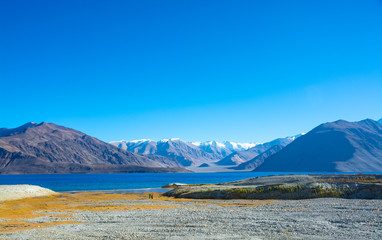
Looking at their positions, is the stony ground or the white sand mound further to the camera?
the white sand mound

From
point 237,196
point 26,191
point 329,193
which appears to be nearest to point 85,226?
point 237,196

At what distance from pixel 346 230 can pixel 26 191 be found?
193ft

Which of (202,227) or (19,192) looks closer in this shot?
(202,227)

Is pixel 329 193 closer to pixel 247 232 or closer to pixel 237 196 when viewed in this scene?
pixel 237 196

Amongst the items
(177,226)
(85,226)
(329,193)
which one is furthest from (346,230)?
(329,193)

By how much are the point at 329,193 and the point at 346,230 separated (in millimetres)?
28938

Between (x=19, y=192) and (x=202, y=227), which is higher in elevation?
(x=19, y=192)

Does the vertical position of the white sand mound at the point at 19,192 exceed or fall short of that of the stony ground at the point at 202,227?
it exceeds it

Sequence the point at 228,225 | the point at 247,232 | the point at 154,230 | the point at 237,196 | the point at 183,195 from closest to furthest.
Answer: the point at 247,232 → the point at 154,230 → the point at 228,225 → the point at 237,196 → the point at 183,195

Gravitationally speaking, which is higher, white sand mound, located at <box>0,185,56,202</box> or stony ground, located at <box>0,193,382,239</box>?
white sand mound, located at <box>0,185,56,202</box>

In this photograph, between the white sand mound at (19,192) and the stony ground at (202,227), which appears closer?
the stony ground at (202,227)

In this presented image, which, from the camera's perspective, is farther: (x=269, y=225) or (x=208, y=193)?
(x=208, y=193)

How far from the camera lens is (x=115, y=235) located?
19453 millimetres

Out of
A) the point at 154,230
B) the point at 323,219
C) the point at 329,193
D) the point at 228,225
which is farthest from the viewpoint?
the point at 329,193
